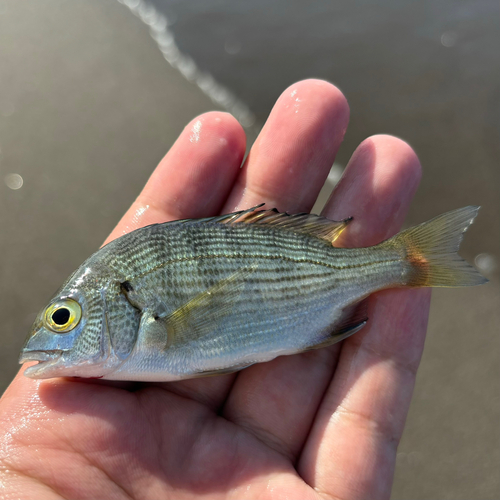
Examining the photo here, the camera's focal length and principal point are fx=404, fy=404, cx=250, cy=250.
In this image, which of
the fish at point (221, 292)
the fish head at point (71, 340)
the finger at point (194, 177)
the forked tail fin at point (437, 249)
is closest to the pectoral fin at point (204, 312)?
the fish at point (221, 292)

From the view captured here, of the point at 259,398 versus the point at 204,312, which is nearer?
the point at 204,312

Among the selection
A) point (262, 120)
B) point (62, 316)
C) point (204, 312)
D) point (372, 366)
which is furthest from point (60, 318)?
point (262, 120)

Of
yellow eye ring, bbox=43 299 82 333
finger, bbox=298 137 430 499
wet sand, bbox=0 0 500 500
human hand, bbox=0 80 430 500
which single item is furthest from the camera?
wet sand, bbox=0 0 500 500

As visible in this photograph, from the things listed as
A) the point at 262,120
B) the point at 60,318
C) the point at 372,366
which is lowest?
the point at 372,366

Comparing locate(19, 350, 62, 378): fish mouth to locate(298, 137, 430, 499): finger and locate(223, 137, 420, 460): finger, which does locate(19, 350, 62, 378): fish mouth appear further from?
locate(298, 137, 430, 499): finger

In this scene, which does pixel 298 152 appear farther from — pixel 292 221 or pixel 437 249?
pixel 437 249

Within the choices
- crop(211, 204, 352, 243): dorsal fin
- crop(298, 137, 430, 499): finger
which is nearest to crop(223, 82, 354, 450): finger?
crop(298, 137, 430, 499): finger

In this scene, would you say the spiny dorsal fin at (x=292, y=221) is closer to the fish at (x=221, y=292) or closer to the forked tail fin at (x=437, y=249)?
the fish at (x=221, y=292)
